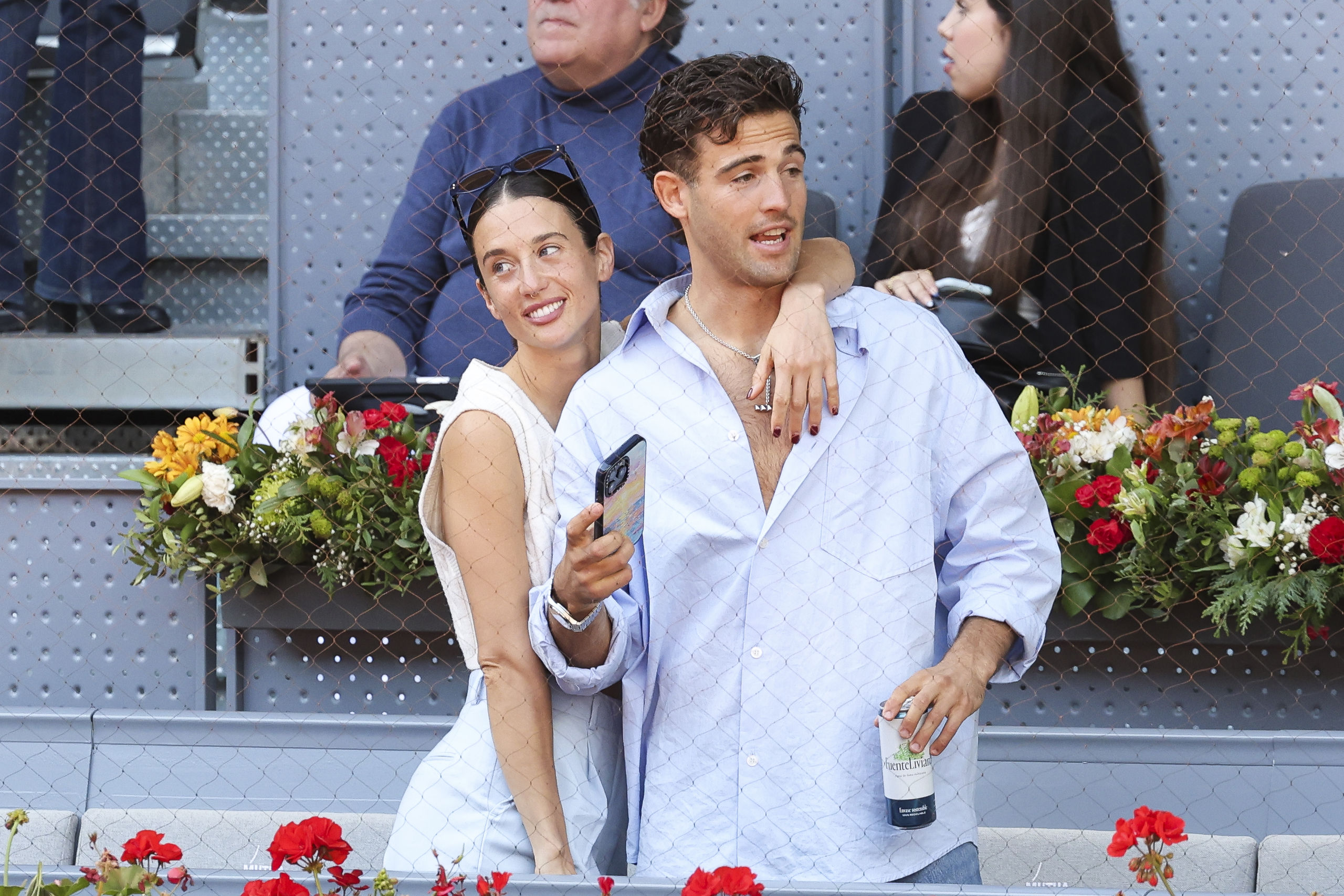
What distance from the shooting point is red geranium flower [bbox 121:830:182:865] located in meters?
0.94

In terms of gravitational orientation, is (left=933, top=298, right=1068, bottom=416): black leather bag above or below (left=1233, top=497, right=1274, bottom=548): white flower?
above

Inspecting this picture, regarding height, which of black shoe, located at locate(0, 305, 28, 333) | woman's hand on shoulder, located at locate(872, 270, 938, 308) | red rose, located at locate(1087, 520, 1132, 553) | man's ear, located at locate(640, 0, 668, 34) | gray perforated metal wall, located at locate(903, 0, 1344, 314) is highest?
man's ear, located at locate(640, 0, 668, 34)

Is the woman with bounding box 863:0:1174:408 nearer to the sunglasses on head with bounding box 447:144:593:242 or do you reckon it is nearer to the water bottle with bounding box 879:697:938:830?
the sunglasses on head with bounding box 447:144:593:242

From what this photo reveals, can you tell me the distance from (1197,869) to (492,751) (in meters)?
0.99

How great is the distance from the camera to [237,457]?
1.97 meters

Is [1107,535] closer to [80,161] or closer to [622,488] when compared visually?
[622,488]

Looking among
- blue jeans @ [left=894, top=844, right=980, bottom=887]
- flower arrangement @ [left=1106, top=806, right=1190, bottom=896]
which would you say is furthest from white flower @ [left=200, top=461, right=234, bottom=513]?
flower arrangement @ [left=1106, top=806, right=1190, bottom=896]

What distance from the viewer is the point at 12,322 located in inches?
106

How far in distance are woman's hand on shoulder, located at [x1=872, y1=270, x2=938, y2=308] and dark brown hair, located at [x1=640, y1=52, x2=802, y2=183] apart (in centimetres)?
61

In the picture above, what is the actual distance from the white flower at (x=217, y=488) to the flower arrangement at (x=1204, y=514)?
116cm

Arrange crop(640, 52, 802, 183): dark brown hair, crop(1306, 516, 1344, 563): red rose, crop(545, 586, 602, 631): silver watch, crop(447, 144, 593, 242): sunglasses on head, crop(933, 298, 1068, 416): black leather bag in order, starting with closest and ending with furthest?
crop(545, 586, 602, 631): silver watch, crop(640, 52, 802, 183): dark brown hair, crop(447, 144, 593, 242): sunglasses on head, crop(1306, 516, 1344, 563): red rose, crop(933, 298, 1068, 416): black leather bag

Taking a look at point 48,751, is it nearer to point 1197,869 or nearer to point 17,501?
point 17,501

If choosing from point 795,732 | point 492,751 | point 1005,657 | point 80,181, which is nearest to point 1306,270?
point 1005,657

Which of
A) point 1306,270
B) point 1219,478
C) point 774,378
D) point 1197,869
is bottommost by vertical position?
point 1197,869
